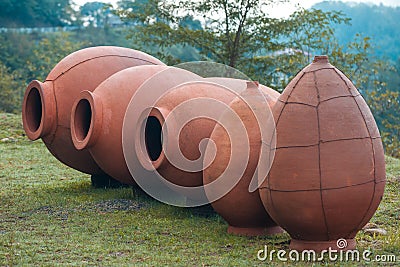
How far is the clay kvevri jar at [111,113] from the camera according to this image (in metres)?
8.10

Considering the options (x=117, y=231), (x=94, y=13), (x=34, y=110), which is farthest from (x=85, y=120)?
(x=94, y=13)

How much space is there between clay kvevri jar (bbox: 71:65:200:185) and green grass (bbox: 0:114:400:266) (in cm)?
63

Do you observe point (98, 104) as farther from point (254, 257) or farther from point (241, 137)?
point (254, 257)

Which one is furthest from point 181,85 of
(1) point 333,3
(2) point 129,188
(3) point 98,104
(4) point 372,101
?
(1) point 333,3

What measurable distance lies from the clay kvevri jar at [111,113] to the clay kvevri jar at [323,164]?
8.35ft

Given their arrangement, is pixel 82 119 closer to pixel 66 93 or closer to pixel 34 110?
pixel 66 93

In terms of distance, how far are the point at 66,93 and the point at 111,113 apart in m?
1.22

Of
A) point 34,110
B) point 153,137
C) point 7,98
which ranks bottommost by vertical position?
point 7,98

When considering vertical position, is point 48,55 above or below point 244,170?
below

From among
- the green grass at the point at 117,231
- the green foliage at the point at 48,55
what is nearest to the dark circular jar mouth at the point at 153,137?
the green grass at the point at 117,231

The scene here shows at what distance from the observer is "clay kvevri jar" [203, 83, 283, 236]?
256 inches

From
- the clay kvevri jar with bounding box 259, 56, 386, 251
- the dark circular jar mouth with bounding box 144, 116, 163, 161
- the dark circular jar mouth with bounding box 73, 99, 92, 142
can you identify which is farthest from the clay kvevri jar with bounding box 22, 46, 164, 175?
the clay kvevri jar with bounding box 259, 56, 386, 251

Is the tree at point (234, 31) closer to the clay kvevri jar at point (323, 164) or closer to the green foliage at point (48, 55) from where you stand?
the clay kvevri jar at point (323, 164)

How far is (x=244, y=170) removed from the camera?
650 centimetres
